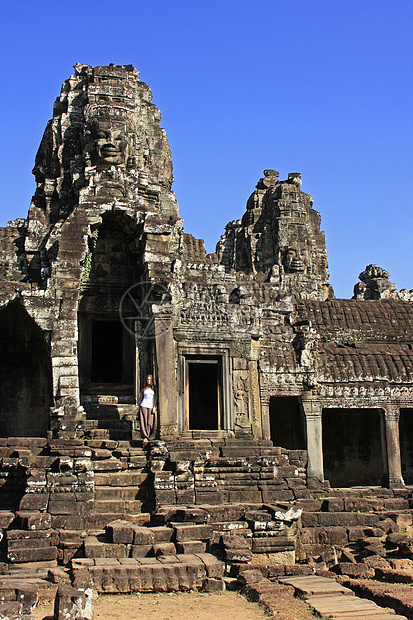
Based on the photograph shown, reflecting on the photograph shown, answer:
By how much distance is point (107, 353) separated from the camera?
65.0ft

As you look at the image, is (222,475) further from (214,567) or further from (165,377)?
(214,567)

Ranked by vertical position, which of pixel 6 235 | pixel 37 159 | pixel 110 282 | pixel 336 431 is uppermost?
pixel 37 159

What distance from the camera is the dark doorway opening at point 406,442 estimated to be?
22.1 m

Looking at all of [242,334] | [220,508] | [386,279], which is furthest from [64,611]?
[386,279]

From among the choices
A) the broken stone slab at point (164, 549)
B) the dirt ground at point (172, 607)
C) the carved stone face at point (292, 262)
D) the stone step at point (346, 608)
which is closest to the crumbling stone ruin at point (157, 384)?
the broken stone slab at point (164, 549)

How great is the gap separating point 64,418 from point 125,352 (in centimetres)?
399

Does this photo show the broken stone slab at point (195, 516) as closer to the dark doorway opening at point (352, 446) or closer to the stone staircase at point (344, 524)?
the stone staircase at point (344, 524)

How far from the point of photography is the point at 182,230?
20031 millimetres

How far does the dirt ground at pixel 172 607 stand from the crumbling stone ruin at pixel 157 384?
0.80ft

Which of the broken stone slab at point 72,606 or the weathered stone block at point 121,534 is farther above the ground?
the weathered stone block at point 121,534

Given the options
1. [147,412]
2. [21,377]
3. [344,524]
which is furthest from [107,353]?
[344,524]

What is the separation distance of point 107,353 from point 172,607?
38.3 feet

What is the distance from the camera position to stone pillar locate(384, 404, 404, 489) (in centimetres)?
1912

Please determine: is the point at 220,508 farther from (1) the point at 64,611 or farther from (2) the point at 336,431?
(2) the point at 336,431
